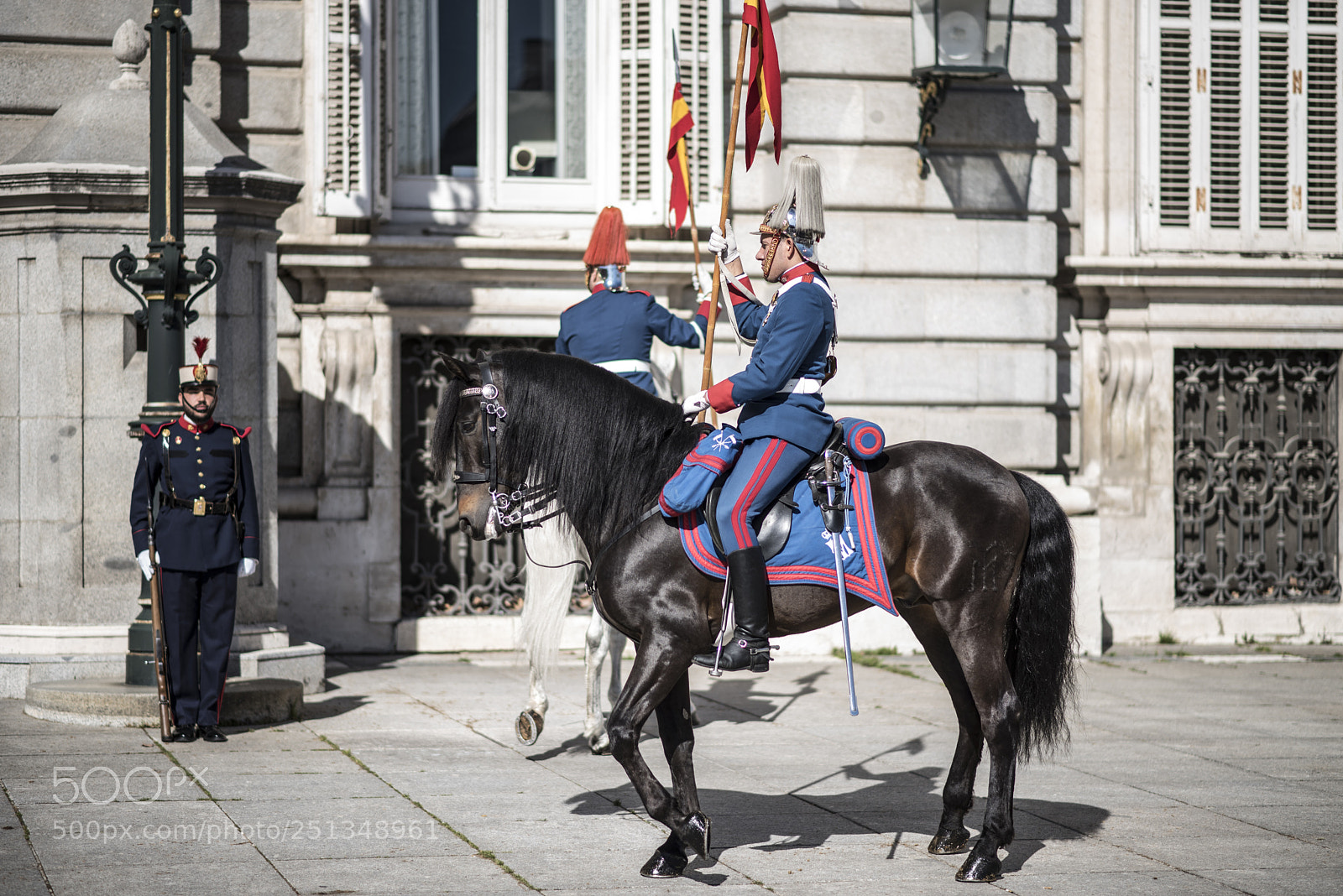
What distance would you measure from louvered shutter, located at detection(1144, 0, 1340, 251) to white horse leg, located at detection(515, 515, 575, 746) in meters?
6.98

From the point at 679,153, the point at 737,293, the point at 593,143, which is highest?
the point at 593,143

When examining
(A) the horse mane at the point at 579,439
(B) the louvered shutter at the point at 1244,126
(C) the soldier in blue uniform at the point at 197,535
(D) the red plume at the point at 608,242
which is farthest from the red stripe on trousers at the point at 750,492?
(B) the louvered shutter at the point at 1244,126

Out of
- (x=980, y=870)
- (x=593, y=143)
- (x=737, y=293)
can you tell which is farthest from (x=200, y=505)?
(x=593, y=143)

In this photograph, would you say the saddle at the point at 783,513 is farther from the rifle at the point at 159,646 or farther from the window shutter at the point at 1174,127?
the window shutter at the point at 1174,127

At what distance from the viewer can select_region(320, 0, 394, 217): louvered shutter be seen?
436 inches

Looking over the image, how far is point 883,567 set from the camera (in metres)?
5.81

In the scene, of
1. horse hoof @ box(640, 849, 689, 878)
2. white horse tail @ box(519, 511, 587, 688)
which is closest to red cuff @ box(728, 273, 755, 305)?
white horse tail @ box(519, 511, 587, 688)

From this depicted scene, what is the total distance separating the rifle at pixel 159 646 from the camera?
7984 mm

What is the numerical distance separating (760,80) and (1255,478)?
7.46m

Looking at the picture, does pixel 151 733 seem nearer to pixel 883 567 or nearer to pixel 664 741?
pixel 664 741

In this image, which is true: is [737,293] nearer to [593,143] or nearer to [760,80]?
[760,80]

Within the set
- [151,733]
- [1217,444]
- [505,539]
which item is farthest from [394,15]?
[1217,444]

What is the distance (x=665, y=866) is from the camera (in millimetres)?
5496

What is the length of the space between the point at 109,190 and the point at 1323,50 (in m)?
9.75
